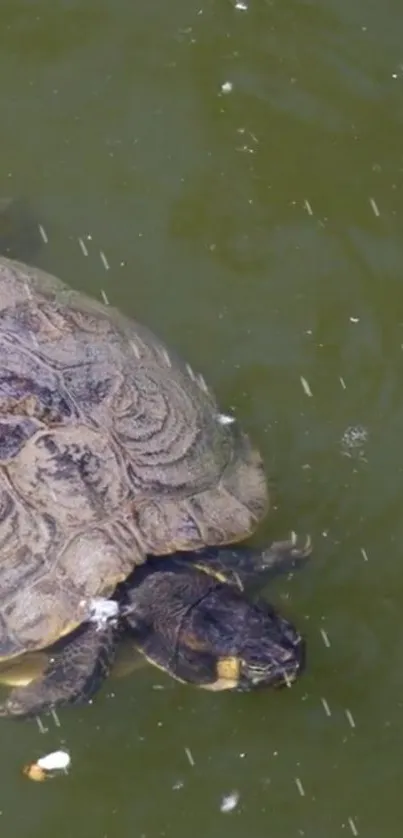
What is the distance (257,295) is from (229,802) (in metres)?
2.58

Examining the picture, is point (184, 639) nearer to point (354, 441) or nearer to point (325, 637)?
point (325, 637)

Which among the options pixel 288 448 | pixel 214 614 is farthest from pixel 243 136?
pixel 214 614

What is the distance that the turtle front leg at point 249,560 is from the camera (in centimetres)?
464

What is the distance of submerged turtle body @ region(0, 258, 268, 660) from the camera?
4.18 m

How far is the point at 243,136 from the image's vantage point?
6.58 meters

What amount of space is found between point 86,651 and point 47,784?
61 cm

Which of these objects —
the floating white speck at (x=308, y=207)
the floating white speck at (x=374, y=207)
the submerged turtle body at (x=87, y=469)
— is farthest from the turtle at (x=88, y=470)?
the floating white speck at (x=374, y=207)

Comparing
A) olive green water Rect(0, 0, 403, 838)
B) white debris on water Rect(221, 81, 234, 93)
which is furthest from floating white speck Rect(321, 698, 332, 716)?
white debris on water Rect(221, 81, 234, 93)

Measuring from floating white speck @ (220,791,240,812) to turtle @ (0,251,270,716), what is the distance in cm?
98

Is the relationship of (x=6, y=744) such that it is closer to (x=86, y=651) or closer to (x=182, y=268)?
(x=86, y=651)

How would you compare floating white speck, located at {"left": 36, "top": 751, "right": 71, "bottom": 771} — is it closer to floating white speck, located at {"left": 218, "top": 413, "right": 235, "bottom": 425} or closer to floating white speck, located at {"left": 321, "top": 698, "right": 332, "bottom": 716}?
floating white speck, located at {"left": 321, "top": 698, "right": 332, "bottom": 716}

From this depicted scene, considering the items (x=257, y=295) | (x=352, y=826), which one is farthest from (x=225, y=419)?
(x=352, y=826)

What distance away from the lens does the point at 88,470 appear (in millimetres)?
4273

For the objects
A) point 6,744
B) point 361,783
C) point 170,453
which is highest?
point 170,453
